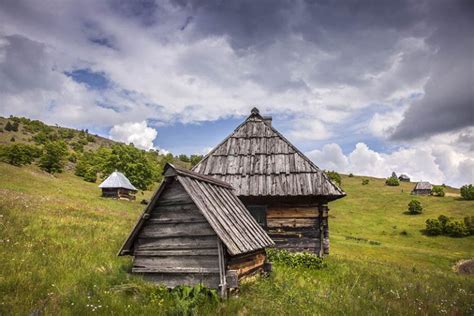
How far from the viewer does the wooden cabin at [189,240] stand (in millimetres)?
7945

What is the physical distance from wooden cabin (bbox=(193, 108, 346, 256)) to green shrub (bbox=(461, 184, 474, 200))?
64.8 m

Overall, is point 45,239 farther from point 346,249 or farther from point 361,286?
point 346,249

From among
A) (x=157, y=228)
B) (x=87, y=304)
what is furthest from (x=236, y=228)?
(x=87, y=304)

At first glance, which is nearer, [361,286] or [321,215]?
[361,286]

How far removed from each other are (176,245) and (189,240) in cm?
38

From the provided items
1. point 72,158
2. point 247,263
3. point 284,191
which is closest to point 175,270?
point 247,263

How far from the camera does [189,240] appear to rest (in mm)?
8391

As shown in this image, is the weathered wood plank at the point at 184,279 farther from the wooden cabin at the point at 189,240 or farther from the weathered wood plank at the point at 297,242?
the weathered wood plank at the point at 297,242

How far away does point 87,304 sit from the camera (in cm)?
627

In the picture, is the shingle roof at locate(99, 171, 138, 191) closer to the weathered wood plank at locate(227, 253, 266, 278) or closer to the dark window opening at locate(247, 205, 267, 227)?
the dark window opening at locate(247, 205, 267, 227)

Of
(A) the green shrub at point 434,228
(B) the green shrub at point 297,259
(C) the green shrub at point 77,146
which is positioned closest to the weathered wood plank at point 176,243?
(B) the green shrub at point 297,259

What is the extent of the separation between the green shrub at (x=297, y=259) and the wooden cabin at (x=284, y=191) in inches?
24.6

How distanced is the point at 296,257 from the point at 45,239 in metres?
9.93

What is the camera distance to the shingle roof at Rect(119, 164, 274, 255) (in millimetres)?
8016
